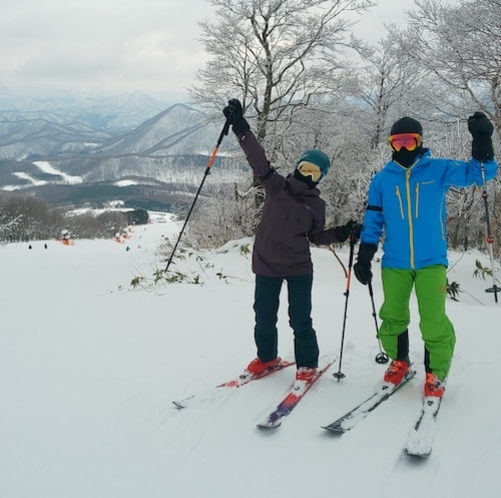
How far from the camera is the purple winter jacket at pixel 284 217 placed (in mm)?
3211

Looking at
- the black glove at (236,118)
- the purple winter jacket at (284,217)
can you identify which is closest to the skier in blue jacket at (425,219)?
the purple winter jacket at (284,217)

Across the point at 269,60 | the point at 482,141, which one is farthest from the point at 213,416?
the point at 269,60

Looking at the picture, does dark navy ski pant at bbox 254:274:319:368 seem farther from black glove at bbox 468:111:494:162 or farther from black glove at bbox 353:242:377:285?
black glove at bbox 468:111:494:162

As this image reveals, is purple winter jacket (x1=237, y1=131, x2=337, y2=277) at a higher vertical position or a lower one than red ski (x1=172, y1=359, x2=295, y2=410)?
higher

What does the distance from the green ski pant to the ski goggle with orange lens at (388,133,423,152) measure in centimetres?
85

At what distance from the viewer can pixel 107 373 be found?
12.7ft

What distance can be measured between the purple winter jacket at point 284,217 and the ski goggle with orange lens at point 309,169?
0.25ft

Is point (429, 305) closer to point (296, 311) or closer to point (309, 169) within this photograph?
point (296, 311)

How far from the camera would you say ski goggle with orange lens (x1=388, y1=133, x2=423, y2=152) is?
3002 mm

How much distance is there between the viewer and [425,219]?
3.00 meters

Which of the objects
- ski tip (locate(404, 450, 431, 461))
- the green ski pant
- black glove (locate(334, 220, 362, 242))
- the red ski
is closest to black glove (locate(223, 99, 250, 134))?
black glove (locate(334, 220, 362, 242))

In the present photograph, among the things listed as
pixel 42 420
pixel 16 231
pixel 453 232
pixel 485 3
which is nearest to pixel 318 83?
pixel 485 3

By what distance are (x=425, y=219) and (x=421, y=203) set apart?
0.11 metres

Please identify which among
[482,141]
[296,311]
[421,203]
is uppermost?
[482,141]
